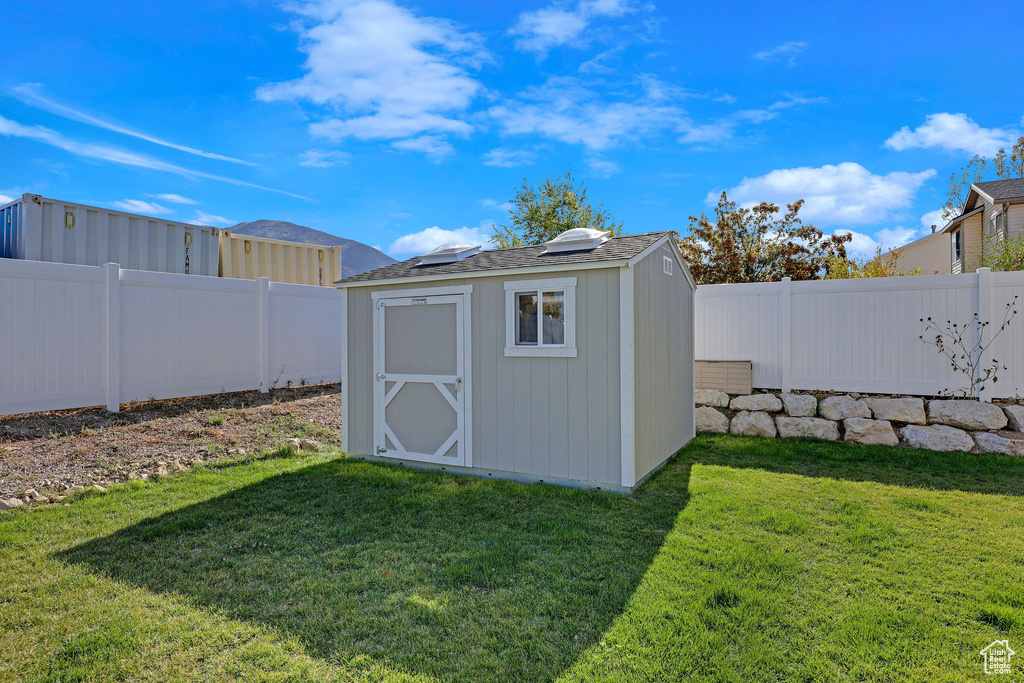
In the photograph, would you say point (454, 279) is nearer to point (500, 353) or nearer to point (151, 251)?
point (500, 353)

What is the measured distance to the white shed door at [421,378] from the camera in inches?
228

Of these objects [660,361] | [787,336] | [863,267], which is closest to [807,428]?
[787,336]

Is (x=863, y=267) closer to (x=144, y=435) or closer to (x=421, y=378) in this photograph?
(x=421, y=378)

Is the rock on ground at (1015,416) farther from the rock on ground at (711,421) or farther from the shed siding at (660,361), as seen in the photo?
Result: the shed siding at (660,361)

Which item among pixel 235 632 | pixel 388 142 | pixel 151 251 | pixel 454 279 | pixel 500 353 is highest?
pixel 388 142

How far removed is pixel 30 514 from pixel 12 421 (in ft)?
9.37

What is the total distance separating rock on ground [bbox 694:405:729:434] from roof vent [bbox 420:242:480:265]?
4.32 metres

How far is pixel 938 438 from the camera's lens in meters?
6.45

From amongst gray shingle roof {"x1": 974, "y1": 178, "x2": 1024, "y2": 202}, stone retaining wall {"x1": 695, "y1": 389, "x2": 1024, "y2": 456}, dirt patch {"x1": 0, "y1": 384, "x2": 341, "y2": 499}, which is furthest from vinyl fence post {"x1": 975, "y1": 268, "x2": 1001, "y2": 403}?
gray shingle roof {"x1": 974, "y1": 178, "x2": 1024, "y2": 202}

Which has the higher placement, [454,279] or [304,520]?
[454,279]

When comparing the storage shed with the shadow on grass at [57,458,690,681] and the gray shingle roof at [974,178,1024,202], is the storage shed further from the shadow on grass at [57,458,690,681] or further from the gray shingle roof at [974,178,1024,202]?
the gray shingle roof at [974,178,1024,202]

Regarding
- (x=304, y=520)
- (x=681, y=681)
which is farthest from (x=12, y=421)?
(x=681, y=681)

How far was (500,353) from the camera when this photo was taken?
5.50 metres

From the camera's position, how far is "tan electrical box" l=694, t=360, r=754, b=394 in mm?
8188
